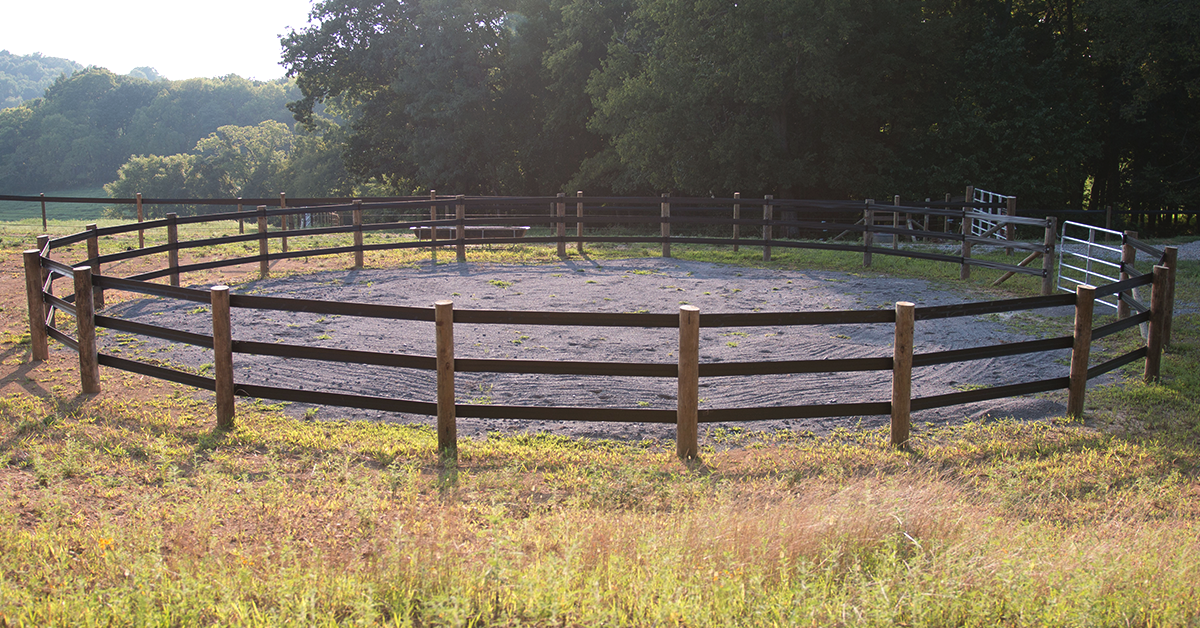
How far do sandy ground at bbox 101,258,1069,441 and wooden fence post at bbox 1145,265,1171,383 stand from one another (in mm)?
749

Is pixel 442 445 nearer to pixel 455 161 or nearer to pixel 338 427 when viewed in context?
pixel 338 427

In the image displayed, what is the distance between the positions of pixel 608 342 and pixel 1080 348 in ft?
14.9

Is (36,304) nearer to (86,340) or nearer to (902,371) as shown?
(86,340)

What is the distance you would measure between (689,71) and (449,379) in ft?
76.3

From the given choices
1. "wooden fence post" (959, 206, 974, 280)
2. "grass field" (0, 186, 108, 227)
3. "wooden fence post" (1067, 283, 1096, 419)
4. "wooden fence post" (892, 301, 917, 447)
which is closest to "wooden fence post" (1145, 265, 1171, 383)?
"wooden fence post" (1067, 283, 1096, 419)

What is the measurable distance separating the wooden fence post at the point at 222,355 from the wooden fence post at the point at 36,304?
304 centimetres

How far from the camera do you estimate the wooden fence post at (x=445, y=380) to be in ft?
17.8

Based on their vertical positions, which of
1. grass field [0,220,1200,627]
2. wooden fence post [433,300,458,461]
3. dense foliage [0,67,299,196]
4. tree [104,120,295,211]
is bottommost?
grass field [0,220,1200,627]

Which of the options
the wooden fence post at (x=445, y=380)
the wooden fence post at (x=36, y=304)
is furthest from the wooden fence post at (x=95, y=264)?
the wooden fence post at (x=445, y=380)

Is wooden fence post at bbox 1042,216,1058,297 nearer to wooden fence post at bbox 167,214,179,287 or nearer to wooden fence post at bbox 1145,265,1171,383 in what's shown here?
wooden fence post at bbox 1145,265,1171,383

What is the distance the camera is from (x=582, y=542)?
379cm

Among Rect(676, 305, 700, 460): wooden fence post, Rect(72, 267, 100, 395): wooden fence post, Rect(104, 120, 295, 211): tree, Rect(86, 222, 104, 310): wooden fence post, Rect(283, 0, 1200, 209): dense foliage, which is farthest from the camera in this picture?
Rect(104, 120, 295, 211): tree

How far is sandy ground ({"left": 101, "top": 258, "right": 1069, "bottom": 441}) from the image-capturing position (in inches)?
274

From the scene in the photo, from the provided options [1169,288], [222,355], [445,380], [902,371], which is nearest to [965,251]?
[1169,288]
